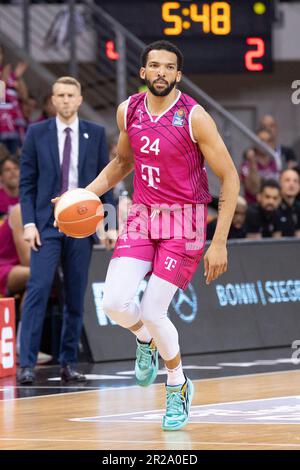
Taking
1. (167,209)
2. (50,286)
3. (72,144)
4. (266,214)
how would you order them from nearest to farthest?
(167,209), (50,286), (72,144), (266,214)

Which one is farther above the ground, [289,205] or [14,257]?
[289,205]

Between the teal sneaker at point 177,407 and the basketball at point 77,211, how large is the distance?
1.16m

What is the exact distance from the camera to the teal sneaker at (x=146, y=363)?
8.16 metres

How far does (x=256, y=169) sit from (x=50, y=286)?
6.72 m

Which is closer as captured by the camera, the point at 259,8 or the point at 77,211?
the point at 77,211

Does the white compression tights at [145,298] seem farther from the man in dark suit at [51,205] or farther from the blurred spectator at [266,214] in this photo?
the blurred spectator at [266,214]

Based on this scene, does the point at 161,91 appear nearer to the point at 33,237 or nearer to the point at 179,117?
the point at 179,117

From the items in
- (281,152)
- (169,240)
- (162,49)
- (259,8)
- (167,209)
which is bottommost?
(169,240)

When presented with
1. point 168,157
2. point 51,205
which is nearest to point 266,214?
point 51,205

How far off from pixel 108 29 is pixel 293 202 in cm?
436

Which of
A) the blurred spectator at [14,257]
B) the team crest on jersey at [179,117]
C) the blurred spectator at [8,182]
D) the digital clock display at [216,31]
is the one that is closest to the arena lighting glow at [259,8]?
the digital clock display at [216,31]

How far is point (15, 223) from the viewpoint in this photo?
483 inches

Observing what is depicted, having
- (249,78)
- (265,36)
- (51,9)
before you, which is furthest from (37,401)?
(249,78)

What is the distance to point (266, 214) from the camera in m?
14.9
